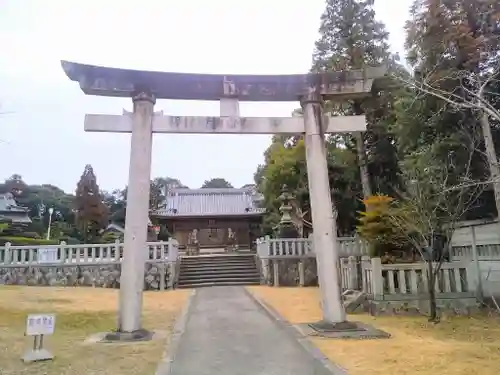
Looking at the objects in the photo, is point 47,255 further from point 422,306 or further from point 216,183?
point 216,183

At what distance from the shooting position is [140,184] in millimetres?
7320

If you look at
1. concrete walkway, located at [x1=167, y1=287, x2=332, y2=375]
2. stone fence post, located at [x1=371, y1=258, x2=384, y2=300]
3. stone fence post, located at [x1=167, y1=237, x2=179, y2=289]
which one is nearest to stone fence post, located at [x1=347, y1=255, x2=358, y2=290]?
stone fence post, located at [x1=371, y1=258, x2=384, y2=300]

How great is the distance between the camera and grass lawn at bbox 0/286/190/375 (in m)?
5.23

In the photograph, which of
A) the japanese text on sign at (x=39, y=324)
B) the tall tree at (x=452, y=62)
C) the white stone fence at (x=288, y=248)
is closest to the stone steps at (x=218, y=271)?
the white stone fence at (x=288, y=248)

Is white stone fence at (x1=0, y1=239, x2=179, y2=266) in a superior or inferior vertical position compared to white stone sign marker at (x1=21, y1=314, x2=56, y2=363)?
superior

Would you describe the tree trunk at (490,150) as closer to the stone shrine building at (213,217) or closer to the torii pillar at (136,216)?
the torii pillar at (136,216)

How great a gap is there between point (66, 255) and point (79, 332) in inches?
416

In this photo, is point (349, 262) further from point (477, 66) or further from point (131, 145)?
point (131, 145)

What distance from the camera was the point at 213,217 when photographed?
2980 cm

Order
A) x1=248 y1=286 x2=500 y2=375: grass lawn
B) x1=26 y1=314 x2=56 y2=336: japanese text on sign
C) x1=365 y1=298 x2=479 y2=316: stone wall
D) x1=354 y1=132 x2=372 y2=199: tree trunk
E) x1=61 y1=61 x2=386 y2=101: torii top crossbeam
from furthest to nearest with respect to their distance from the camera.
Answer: x1=354 y1=132 x2=372 y2=199: tree trunk < x1=365 y1=298 x2=479 y2=316: stone wall < x1=61 y1=61 x2=386 y2=101: torii top crossbeam < x1=26 y1=314 x2=56 y2=336: japanese text on sign < x1=248 y1=286 x2=500 y2=375: grass lawn

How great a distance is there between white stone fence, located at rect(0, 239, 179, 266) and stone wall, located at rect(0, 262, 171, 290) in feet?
0.55

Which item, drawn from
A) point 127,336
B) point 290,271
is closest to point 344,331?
point 127,336

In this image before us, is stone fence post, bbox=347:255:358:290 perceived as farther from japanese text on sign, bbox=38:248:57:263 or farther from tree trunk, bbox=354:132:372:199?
japanese text on sign, bbox=38:248:57:263

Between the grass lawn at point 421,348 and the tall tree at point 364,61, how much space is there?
9.04 meters
